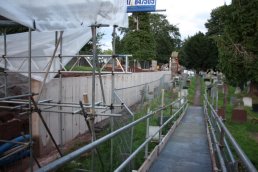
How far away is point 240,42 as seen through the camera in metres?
27.5

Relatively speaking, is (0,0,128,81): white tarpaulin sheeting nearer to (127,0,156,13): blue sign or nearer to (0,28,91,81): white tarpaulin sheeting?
(0,28,91,81): white tarpaulin sheeting

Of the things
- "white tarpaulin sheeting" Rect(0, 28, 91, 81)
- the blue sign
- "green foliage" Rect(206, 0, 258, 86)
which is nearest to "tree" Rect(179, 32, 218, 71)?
"green foliage" Rect(206, 0, 258, 86)

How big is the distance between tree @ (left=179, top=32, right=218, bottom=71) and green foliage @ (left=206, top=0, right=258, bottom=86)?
3693 centimetres

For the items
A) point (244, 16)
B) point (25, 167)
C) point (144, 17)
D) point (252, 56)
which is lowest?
point (25, 167)

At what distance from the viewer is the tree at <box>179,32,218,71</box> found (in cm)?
6525

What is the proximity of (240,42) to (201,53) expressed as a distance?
39189 mm

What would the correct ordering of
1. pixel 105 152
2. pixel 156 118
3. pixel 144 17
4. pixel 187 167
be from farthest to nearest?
pixel 144 17, pixel 156 118, pixel 105 152, pixel 187 167

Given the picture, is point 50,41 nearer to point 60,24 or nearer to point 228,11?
point 60,24

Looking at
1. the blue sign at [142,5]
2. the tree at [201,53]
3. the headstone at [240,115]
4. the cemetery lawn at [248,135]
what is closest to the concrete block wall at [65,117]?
the blue sign at [142,5]

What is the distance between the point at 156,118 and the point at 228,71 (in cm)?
1694

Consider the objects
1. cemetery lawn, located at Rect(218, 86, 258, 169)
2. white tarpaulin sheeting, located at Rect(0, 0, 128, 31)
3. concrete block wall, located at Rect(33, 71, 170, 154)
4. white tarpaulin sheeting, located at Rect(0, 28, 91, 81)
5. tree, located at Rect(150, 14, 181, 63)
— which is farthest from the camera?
tree, located at Rect(150, 14, 181, 63)

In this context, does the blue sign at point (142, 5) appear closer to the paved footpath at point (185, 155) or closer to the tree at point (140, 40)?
the paved footpath at point (185, 155)

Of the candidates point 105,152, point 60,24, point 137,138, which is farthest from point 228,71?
point 60,24

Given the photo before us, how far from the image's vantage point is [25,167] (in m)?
7.64
